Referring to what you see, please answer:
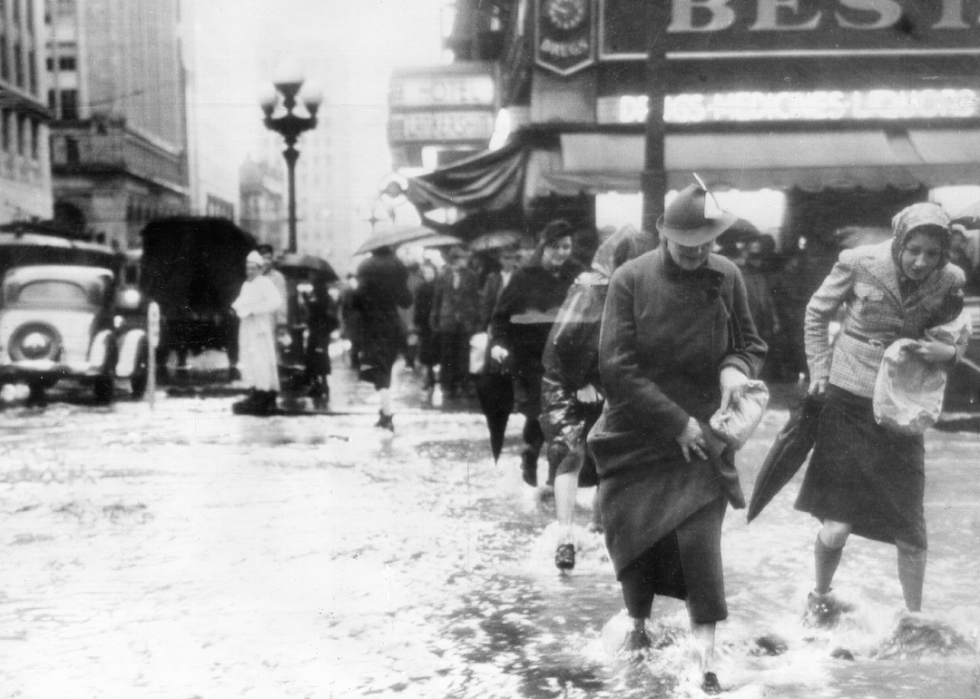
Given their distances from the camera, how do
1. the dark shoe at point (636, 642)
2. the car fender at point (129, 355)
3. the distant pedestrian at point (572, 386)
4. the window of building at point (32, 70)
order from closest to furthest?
the dark shoe at point (636, 642) < the distant pedestrian at point (572, 386) < the car fender at point (129, 355) < the window of building at point (32, 70)

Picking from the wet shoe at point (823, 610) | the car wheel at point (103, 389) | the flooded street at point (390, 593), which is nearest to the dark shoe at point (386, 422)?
the flooded street at point (390, 593)

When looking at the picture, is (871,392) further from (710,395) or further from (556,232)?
(556,232)

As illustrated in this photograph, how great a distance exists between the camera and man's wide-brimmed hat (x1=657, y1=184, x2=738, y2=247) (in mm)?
4559

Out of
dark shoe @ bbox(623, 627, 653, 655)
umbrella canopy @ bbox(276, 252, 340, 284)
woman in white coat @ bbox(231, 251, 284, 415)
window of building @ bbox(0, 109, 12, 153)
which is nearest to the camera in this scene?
dark shoe @ bbox(623, 627, 653, 655)

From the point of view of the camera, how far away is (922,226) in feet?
16.4

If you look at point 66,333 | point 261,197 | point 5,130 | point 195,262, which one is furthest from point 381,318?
point 5,130

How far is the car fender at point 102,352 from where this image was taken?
16469 millimetres

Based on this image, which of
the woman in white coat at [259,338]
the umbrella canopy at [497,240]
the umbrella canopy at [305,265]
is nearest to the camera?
the woman in white coat at [259,338]

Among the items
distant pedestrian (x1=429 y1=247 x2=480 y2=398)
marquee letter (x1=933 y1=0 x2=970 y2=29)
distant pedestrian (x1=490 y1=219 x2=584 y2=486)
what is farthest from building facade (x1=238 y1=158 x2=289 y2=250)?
distant pedestrian (x1=490 y1=219 x2=584 y2=486)

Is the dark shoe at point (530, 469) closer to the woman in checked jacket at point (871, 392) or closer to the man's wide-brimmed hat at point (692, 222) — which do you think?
the woman in checked jacket at point (871, 392)

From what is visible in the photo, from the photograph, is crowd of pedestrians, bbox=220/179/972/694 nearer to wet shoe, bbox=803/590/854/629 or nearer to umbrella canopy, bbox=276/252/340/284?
wet shoe, bbox=803/590/854/629

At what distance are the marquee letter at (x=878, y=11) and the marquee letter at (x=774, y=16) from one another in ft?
1.26

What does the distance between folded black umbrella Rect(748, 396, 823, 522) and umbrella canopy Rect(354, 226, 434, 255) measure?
10.2m

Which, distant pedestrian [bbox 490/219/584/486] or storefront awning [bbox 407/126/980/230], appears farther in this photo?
storefront awning [bbox 407/126/980/230]
